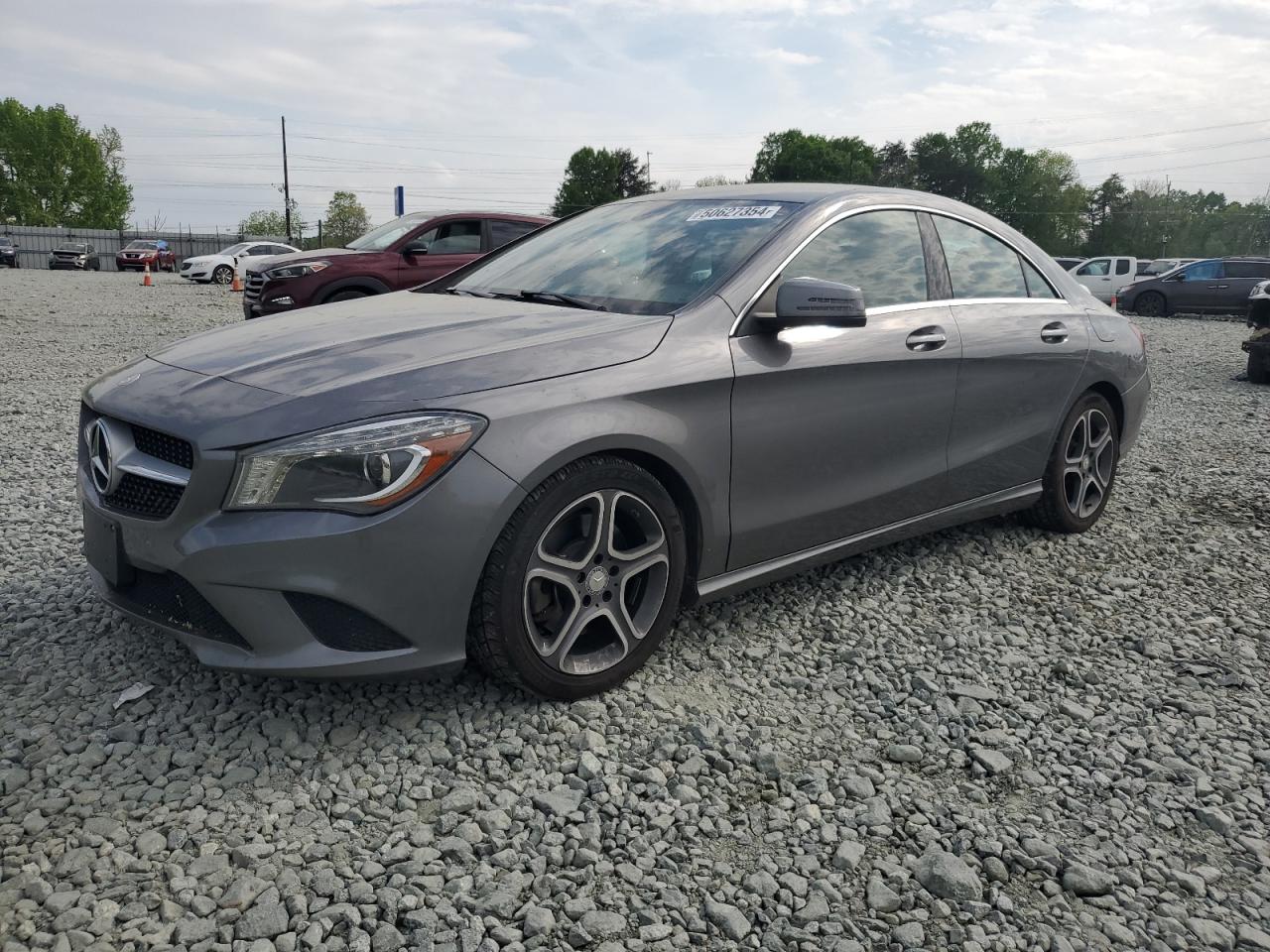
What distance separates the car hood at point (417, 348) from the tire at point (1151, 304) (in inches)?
938

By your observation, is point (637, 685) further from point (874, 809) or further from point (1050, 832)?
point (1050, 832)

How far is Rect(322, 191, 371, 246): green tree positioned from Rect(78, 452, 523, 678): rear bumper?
8645 centimetres

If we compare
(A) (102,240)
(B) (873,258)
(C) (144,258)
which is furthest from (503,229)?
(A) (102,240)

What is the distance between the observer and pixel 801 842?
2.52 meters

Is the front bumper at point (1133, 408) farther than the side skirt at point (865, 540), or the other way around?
the front bumper at point (1133, 408)

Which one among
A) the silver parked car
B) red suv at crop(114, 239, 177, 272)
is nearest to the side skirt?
the silver parked car

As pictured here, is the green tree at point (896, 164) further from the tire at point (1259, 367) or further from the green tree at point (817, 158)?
the tire at point (1259, 367)

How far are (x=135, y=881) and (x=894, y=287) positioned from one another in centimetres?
316

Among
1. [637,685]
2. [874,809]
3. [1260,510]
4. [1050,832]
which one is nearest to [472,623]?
[637,685]

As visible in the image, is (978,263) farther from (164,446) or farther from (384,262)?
(384,262)

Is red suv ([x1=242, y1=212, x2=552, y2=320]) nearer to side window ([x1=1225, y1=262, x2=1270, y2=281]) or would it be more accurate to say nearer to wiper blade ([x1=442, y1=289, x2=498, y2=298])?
wiper blade ([x1=442, y1=289, x2=498, y2=298])

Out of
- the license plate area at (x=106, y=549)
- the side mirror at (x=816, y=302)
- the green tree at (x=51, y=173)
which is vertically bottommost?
the license plate area at (x=106, y=549)

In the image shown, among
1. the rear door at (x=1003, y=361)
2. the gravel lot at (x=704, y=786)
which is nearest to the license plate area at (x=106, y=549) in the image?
the gravel lot at (x=704, y=786)

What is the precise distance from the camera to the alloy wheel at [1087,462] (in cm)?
492
